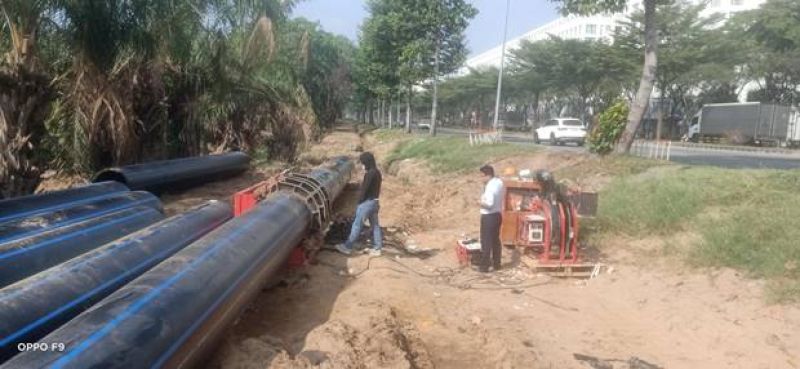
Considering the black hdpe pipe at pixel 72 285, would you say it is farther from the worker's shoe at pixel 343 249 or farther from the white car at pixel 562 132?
the white car at pixel 562 132

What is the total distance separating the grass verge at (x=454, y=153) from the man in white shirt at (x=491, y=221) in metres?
9.63

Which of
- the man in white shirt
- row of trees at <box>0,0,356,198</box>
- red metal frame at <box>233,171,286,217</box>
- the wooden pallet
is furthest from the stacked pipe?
the wooden pallet

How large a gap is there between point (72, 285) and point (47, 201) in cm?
356

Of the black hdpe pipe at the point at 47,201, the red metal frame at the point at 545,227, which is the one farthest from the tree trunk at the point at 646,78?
the black hdpe pipe at the point at 47,201

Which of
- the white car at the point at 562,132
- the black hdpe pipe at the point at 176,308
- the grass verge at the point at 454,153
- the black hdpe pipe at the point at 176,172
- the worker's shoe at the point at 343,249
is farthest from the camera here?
the white car at the point at 562,132

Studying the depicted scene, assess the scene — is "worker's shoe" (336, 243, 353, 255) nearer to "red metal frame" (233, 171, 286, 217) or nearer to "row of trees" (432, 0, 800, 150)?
"red metal frame" (233, 171, 286, 217)

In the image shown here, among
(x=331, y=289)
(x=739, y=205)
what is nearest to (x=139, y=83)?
(x=331, y=289)

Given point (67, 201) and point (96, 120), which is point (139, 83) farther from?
point (67, 201)

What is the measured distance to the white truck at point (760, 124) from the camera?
36.0 metres

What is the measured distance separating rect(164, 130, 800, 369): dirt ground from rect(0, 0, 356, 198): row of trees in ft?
16.5

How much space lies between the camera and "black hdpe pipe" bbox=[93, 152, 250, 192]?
37.0 ft

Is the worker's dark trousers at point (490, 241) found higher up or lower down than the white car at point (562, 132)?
lower down

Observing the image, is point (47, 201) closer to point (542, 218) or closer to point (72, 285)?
point (72, 285)

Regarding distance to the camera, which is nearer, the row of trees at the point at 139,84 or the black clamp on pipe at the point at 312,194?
the black clamp on pipe at the point at 312,194
